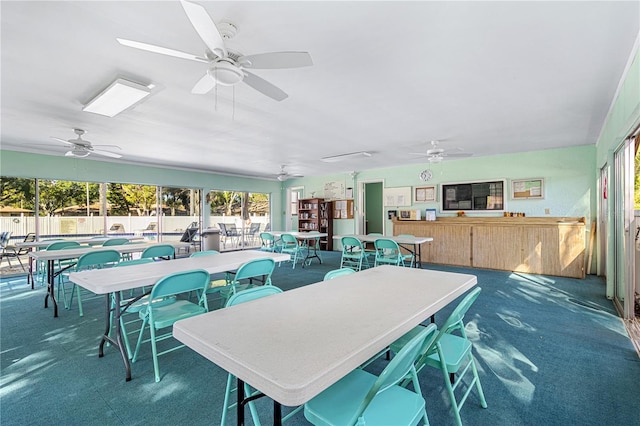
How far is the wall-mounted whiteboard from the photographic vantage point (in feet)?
25.3

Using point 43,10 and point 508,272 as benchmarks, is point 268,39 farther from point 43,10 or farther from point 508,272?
point 508,272

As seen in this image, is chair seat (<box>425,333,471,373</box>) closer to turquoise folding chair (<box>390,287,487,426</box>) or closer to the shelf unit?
turquoise folding chair (<box>390,287,487,426</box>)

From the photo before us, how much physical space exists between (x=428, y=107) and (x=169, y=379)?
3828mm

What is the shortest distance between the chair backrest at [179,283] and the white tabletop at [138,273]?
0.49 feet

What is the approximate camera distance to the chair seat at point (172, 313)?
2160 mm

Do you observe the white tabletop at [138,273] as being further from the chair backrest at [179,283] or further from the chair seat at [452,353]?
the chair seat at [452,353]

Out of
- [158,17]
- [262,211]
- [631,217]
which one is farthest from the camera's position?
[262,211]

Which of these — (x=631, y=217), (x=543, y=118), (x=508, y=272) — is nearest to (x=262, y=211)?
(x=508, y=272)

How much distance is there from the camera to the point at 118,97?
3.00 m

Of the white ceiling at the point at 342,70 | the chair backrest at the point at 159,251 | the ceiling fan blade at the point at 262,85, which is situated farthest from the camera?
the chair backrest at the point at 159,251

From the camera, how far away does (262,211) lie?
10359 mm

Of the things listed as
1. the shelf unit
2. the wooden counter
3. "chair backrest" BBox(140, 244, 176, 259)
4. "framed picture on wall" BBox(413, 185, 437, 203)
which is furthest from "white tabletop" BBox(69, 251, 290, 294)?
the shelf unit

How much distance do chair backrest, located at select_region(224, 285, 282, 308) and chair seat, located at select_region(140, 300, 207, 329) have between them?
858 mm

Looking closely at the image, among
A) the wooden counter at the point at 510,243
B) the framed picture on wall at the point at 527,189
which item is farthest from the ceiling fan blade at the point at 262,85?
the framed picture on wall at the point at 527,189
